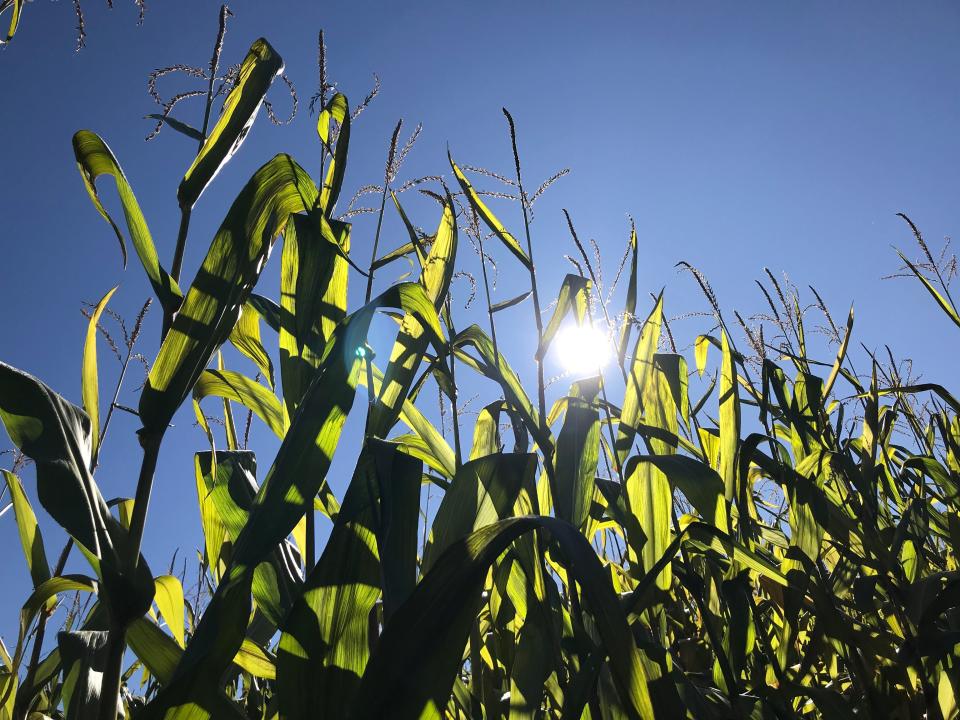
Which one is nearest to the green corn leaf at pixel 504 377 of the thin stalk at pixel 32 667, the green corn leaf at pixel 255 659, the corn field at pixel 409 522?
the corn field at pixel 409 522

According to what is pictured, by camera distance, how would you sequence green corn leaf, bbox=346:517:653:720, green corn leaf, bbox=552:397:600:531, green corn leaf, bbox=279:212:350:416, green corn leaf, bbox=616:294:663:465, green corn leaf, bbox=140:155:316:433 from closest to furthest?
green corn leaf, bbox=346:517:653:720
green corn leaf, bbox=140:155:316:433
green corn leaf, bbox=279:212:350:416
green corn leaf, bbox=552:397:600:531
green corn leaf, bbox=616:294:663:465

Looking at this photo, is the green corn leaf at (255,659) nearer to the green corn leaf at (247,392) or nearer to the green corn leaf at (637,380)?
the green corn leaf at (247,392)

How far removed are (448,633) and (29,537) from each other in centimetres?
96

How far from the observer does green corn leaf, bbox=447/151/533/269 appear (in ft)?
4.07

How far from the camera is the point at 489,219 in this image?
4.20 ft

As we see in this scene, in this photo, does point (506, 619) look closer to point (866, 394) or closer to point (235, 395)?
point (235, 395)

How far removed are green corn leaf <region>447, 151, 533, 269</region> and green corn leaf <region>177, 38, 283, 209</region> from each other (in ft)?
1.24

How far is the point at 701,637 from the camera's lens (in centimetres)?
154

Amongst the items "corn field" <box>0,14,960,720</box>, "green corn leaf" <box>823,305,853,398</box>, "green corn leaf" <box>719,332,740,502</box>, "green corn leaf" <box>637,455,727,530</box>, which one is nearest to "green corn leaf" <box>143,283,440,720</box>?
"corn field" <box>0,14,960,720</box>

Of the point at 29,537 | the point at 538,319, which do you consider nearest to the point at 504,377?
the point at 538,319

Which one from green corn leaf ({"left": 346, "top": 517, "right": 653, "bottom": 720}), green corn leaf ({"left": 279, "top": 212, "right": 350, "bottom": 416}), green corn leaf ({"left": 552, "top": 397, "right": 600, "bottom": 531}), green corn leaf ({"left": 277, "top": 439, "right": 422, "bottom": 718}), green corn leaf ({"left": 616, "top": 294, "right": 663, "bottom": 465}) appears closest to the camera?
green corn leaf ({"left": 346, "top": 517, "right": 653, "bottom": 720})

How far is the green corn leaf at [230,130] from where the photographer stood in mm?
941

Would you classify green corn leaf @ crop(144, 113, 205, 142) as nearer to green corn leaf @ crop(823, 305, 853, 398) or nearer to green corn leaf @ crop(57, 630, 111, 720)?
green corn leaf @ crop(57, 630, 111, 720)

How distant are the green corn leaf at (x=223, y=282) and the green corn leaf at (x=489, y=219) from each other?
1.12 ft
